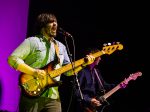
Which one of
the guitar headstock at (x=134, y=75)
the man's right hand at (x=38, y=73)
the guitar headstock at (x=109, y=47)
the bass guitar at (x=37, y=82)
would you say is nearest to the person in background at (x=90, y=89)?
the guitar headstock at (x=134, y=75)

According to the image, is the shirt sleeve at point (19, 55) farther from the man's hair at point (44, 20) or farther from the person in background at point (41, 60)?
the man's hair at point (44, 20)

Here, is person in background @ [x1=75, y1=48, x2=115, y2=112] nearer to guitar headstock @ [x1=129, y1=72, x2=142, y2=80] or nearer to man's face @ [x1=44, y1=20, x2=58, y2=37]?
guitar headstock @ [x1=129, y1=72, x2=142, y2=80]

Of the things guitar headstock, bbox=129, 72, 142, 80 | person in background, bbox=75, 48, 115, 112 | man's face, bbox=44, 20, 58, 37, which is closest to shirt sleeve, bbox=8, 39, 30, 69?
man's face, bbox=44, 20, 58, 37

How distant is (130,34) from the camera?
5500 millimetres

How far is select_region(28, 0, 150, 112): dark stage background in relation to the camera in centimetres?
528

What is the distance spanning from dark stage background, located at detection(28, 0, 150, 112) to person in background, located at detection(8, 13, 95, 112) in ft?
6.06

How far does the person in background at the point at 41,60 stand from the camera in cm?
305

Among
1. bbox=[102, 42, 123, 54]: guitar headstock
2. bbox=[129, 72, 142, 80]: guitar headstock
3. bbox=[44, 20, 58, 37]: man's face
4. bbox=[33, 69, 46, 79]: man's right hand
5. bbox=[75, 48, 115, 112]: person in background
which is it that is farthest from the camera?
bbox=[129, 72, 142, 80]: guitar headstock

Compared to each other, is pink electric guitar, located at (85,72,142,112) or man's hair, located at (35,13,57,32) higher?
man's hair, located at (35,13,57,32)

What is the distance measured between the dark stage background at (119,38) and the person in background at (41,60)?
1.85 m

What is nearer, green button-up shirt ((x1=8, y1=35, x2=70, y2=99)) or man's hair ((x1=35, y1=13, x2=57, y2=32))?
green button-up shirt ((x1=8, y1=35, x2=70, y2=99))

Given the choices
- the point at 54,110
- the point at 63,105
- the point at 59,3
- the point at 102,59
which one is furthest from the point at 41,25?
the point at 102,59

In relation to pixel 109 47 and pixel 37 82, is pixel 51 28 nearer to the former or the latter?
pixel 37 82

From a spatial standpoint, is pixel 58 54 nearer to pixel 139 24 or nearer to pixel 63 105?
pixel 63 105
